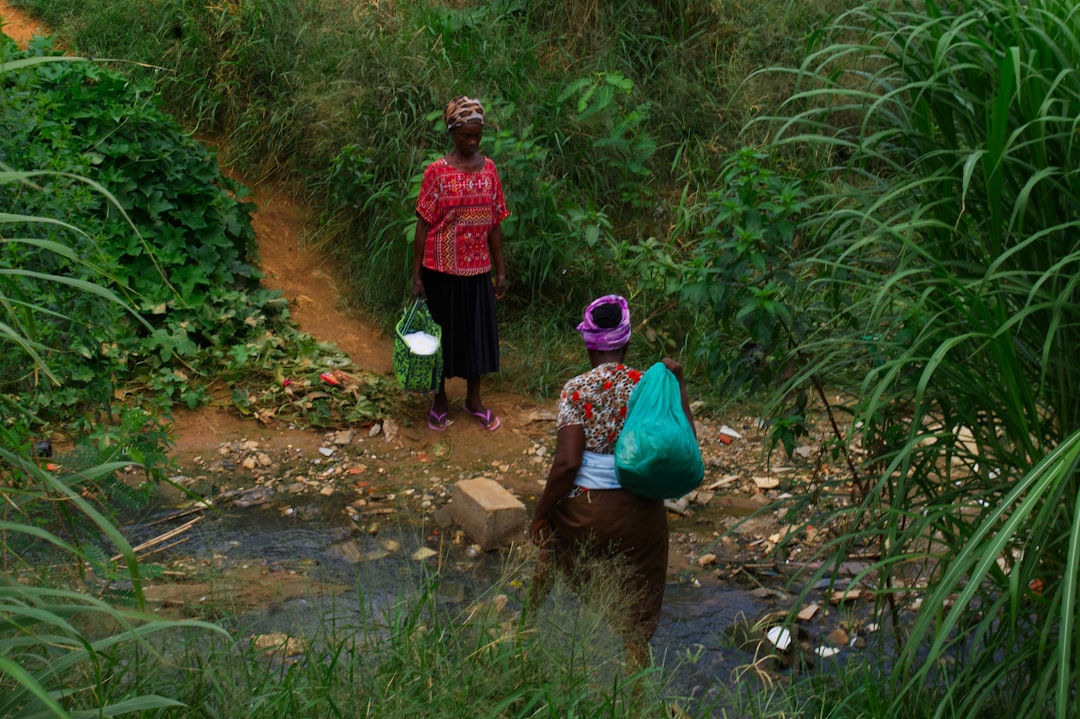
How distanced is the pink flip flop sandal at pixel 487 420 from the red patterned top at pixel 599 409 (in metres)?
2.85

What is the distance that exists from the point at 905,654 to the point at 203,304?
17.0ft

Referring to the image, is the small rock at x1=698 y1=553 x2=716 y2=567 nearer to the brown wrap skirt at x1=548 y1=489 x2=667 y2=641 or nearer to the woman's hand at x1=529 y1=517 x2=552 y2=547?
the brown wrap skirt at x1=548 y1=489 x2=667 y2=641

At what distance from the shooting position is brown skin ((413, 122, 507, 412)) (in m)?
5.86

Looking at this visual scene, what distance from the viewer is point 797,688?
3404mm

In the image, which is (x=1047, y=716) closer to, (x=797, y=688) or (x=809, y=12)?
(x=797, y=688)

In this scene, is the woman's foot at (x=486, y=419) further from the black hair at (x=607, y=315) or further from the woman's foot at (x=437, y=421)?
the black hair at (x=607, y=315)

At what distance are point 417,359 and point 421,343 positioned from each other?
3.6 inches

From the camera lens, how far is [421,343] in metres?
6.10

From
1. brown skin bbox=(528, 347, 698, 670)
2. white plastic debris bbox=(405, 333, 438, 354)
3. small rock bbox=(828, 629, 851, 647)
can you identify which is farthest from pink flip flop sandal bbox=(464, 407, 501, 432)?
brown skin bbox=(528, 347, 698, 670)

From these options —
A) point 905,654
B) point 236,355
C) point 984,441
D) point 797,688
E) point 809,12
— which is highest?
point 809,12

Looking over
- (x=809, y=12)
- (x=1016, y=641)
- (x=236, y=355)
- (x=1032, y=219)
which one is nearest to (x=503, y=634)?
(x=1016, y=641)

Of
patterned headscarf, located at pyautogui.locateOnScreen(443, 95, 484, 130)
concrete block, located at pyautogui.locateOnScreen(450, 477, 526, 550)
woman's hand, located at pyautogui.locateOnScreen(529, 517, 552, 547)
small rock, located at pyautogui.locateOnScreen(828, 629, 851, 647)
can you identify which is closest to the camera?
woman's hand, located at pyautogui.locateOnScreen(529, 517, 552, 547)

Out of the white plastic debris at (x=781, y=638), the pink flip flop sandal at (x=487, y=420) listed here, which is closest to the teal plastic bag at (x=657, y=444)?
the white plastic debris at (x=781, y=638)

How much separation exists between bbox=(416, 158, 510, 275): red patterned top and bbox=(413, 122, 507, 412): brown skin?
0.04 meters
